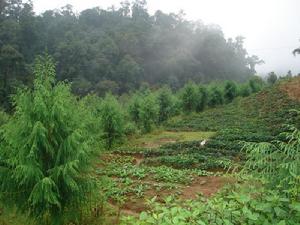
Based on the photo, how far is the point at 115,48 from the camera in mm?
65500

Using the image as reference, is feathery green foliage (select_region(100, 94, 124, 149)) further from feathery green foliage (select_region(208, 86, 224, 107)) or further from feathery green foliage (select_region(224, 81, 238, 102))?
feathery green foliage (select_region(224, 81, 238, 102))

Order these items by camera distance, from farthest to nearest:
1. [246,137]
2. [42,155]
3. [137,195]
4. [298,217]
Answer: [246,137] → [137,195] → [42,155] → [298,217]

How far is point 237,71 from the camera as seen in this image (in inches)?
3447

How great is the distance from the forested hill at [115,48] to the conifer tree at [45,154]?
35.8 metres

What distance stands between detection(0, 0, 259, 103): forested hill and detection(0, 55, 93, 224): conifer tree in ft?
118

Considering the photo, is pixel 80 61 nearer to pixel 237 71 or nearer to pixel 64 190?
pixel 237 71

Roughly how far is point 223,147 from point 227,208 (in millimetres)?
18374

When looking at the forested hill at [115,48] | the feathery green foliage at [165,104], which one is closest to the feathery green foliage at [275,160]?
the feathery green foliage at [165,104]

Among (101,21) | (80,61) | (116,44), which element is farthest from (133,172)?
(101,21)

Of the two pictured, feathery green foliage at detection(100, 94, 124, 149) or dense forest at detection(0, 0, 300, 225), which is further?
feathery green foliage at detection(100, 94, 124, 149)

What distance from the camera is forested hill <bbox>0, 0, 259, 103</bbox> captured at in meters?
56.0

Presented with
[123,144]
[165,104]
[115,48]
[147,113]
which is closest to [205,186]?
[123,144]

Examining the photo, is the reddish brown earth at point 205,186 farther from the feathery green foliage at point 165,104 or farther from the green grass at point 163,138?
the feathery green foliage at point 165,104

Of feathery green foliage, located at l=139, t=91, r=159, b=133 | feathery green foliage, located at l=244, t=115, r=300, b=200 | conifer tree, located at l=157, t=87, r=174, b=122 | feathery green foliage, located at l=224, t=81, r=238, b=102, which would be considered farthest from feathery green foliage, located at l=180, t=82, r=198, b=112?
feathery green foliage, located at l=244, t=115, r=300, b=200
